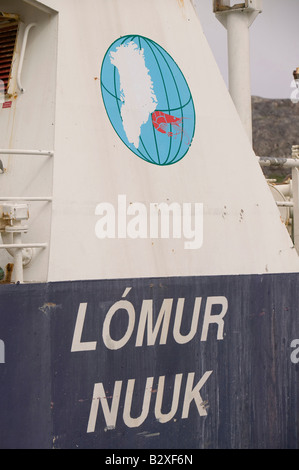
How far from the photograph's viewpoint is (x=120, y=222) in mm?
6461

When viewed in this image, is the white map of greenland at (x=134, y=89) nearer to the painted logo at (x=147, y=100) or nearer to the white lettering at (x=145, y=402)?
the painted logo at (x=147, y=100)

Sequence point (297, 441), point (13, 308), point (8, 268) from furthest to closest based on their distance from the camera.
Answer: point (297, 441) → point (8, 268) → point (13, 308)

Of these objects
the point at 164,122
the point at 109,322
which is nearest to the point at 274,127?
the point at 164,122

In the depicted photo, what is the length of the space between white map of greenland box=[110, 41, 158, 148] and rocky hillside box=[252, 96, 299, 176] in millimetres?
57684

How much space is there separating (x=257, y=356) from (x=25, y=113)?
292cm

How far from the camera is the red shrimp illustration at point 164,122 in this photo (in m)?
6.90

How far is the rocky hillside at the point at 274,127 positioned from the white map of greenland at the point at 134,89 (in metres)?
57.7

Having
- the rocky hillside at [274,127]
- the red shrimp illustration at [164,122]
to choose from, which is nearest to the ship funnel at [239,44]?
the red shrimp illustration at [164,122]

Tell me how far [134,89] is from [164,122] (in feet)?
1.24

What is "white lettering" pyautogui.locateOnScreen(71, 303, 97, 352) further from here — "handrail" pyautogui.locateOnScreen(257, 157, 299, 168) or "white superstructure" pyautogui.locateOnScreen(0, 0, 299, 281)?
"handrail" pyautogui.locateOnScreen(257, 157, 299, 168)

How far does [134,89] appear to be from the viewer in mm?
6844

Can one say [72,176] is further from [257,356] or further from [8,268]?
[257,356]
